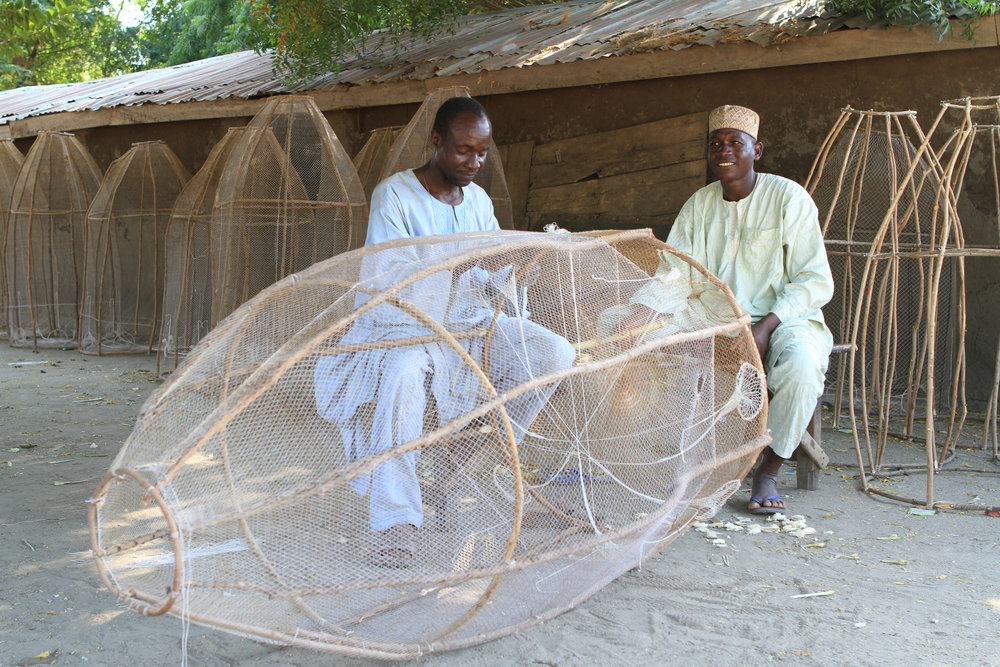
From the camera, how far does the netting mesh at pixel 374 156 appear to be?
20.5 feet

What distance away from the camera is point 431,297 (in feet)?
8.18

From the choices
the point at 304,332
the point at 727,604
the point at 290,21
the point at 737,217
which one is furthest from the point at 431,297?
the point at 290,21

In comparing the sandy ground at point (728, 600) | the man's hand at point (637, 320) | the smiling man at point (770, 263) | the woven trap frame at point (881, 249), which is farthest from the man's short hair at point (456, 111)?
the woven trap frame at point (881, 249)

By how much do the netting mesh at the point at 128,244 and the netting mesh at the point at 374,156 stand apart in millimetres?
2103

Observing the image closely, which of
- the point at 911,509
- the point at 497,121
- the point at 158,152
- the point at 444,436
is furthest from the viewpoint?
the point at 158,152

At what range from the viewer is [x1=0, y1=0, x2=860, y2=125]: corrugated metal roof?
4691mm

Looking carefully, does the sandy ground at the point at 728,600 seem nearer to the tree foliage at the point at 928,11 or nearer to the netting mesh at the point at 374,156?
the tree foliage at the point at 928,11

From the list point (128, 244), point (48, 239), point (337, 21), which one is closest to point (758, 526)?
point (337, 21)

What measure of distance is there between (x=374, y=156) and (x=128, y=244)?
3.34m

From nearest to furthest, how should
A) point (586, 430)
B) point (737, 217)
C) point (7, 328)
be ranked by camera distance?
1. point (586, 430)
2. point (737, 217)
3. point (7, 328)

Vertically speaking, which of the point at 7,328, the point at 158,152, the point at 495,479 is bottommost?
the point at 7,328

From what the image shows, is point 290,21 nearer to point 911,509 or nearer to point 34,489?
point 34,489

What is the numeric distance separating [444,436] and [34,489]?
8.30 feet

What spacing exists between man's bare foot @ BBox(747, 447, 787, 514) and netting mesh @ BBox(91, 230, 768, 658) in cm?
37
